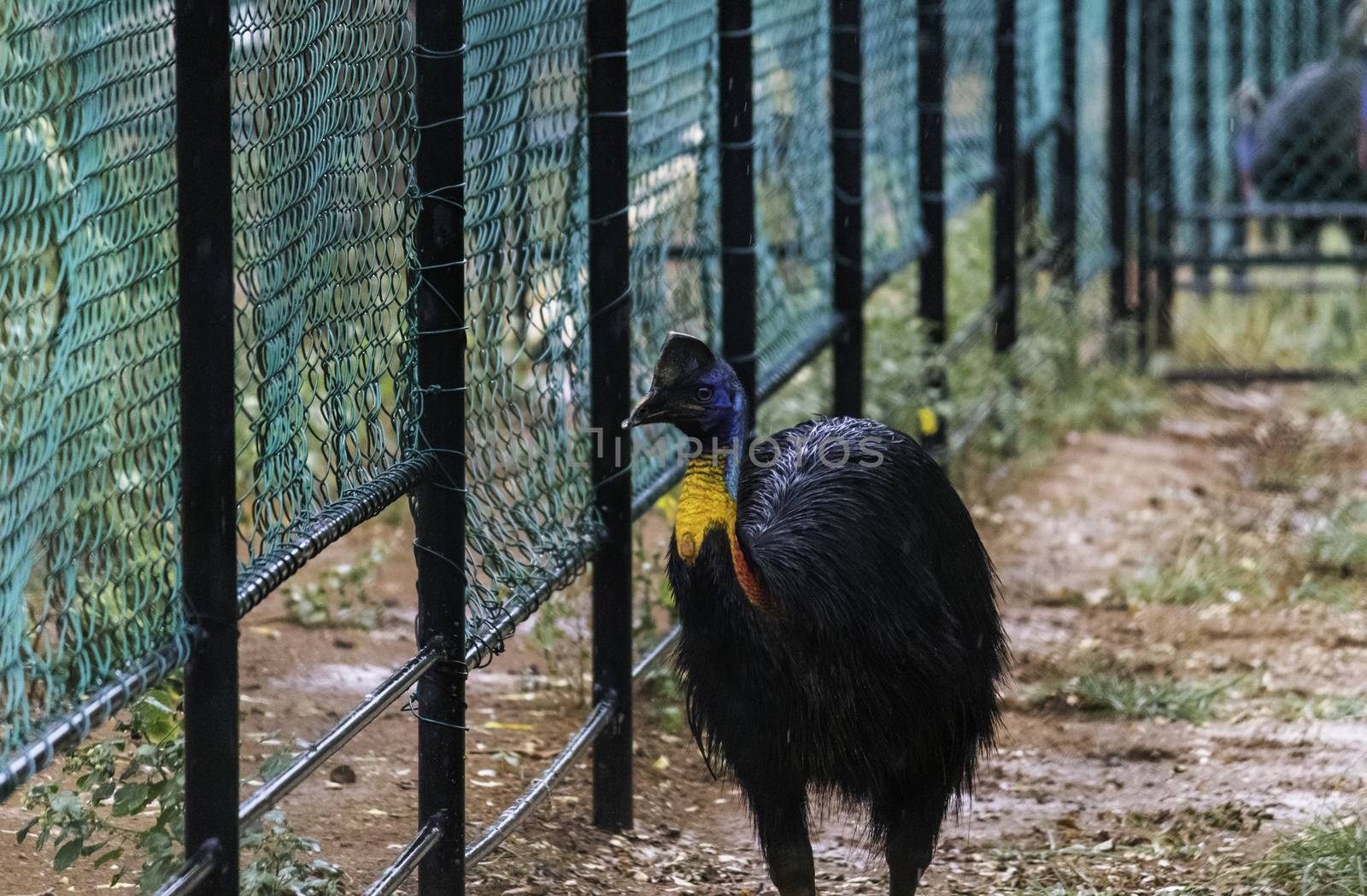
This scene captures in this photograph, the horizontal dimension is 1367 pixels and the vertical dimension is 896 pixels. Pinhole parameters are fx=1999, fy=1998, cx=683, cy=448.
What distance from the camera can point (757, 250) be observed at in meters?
5.19

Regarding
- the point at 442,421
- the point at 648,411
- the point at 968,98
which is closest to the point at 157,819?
the point at 442,421

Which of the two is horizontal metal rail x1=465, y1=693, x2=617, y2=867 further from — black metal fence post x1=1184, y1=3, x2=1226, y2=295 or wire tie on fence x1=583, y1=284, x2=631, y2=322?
black metal fence post x1=1184, y1=3, x2=1226, y2=295

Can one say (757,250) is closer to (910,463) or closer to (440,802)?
(910,463)

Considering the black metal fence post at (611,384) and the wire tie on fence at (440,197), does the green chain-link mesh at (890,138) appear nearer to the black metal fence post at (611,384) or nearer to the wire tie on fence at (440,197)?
the black metal fence post at (611,384)

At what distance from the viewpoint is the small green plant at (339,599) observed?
197 inches

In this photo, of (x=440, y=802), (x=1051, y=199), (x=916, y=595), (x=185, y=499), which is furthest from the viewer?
(x=1051, y=199)

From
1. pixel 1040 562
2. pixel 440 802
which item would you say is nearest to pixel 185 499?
pixel 440 802

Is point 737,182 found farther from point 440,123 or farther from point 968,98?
point 968,98

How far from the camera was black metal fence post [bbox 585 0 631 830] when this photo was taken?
368 cm

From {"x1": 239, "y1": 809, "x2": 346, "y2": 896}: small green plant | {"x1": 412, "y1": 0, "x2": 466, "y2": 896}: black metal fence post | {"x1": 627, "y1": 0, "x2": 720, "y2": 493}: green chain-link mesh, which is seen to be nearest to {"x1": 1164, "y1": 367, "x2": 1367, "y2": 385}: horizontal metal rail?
{"x1": 627, "y1": 0, "x2": 720, "y2": 493}: green chain-link mesh

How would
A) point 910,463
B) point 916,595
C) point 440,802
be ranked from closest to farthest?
1. point 440,802
2. point 916,595
3. point 910,463

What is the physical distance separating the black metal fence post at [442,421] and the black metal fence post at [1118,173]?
5.96 m

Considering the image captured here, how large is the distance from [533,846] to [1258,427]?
5.03 meters

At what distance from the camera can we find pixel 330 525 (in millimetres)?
2750
